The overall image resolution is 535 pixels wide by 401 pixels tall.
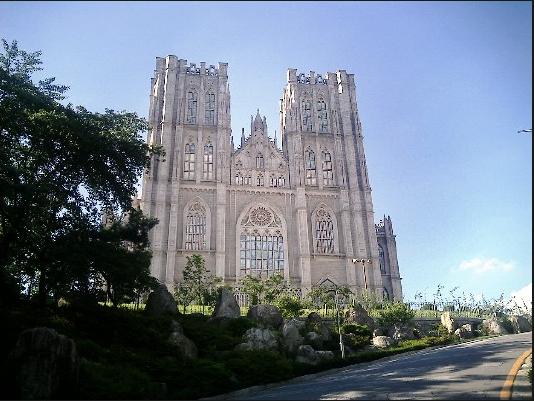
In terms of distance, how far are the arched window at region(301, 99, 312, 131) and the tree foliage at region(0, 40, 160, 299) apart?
91.1 ft

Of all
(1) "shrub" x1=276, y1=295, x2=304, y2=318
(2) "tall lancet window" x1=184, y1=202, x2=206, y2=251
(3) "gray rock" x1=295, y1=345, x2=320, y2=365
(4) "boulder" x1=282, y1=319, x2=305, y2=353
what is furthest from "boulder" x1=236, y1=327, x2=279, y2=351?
(2) "tall lancet window" x1=184, y1=202, x2=206, y2=251

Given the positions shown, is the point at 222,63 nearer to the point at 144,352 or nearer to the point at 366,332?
the point at 366,332

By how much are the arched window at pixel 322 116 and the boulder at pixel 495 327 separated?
24588 millimetres

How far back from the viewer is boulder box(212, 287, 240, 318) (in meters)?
21.8

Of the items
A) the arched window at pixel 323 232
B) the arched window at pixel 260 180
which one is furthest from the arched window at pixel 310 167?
the arched window at pixel 260 180

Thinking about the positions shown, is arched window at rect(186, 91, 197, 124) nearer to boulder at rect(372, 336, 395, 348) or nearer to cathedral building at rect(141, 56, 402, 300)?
cathedral building at rect(141, 56, 402, 300)

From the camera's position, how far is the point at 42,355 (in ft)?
29.8

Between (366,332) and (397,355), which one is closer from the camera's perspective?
(397,355)

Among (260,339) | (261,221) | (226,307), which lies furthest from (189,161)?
(260,339)

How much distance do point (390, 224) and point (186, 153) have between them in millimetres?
23432

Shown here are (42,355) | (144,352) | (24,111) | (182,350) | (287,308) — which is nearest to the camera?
(42,355)

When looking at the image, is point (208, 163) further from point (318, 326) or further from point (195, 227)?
point (318, 326)

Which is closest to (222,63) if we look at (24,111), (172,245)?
(172,245)

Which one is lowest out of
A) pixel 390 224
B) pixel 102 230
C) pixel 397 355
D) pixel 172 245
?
pixel 397 355
